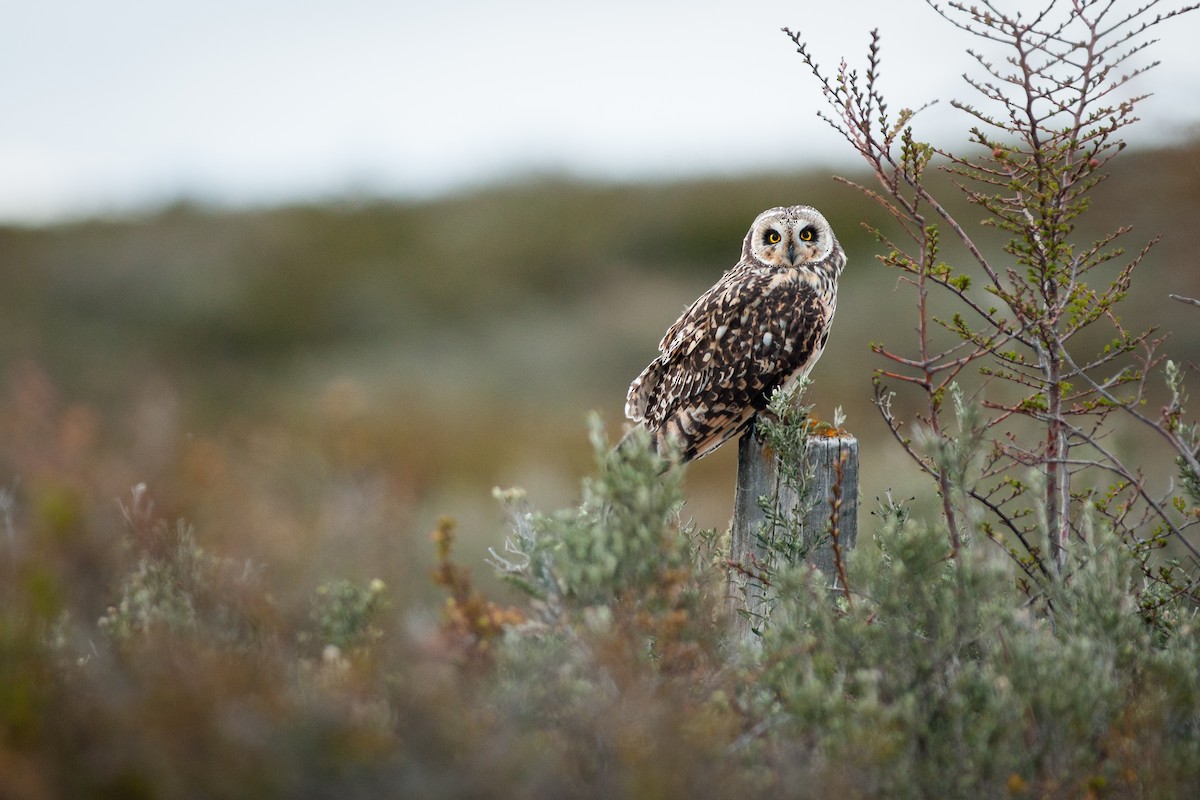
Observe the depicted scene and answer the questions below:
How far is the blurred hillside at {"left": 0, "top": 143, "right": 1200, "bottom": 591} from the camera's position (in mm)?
11281

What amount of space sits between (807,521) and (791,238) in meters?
1.49

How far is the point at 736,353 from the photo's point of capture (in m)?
4.02

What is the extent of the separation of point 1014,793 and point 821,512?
125cm

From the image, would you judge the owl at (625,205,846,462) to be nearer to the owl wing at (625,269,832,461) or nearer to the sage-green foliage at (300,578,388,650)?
A: the owl wing at (625,269,832,461)

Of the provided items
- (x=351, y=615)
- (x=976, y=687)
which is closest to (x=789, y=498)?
(x=976, y=687)

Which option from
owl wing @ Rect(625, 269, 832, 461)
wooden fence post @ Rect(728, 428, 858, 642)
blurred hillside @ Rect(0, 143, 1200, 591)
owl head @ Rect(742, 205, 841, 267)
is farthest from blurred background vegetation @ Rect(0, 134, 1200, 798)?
owl head @ Rect(742, 205, 841, 267)

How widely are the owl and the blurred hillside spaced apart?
15.1 feet

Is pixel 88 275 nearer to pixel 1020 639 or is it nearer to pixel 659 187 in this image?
pixel 659 187

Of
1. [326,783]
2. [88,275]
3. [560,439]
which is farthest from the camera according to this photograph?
[88,275]

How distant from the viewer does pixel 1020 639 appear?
7.45 ft

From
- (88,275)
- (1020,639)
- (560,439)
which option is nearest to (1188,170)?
(560,439)

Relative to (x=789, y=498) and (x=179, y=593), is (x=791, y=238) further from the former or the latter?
(x=179, y=593)

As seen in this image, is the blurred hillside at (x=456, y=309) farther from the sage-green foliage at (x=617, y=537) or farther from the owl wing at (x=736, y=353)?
the sage-green foliage at (x=617, y=537)

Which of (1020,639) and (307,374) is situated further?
(307,374)
